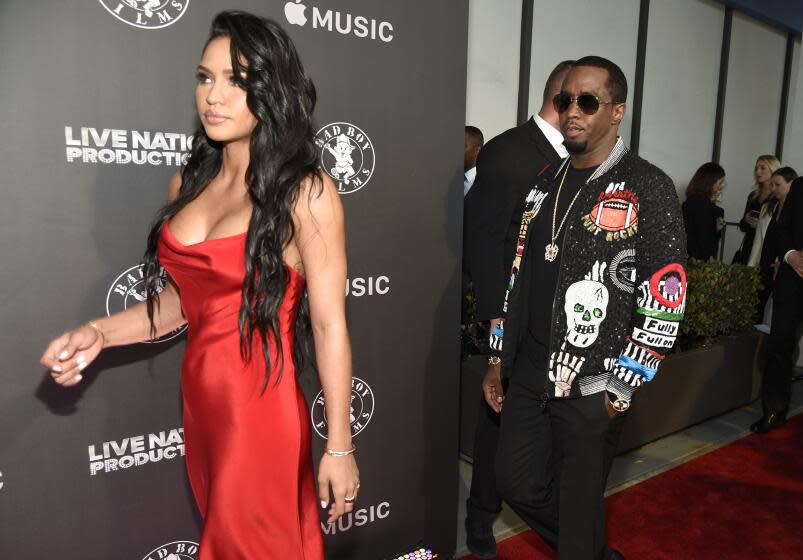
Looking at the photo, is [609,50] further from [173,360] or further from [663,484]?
[173,360]

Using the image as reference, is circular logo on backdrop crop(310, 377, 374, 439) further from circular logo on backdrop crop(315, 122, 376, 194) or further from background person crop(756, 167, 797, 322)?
background person crop(756, 167, 797, 322)

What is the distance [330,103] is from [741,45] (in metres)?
7.71

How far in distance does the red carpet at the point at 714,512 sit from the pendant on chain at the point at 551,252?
4.67ft

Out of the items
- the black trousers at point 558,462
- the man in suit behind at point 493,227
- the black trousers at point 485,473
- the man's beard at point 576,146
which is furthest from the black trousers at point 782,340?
the man's beard at point 576,146

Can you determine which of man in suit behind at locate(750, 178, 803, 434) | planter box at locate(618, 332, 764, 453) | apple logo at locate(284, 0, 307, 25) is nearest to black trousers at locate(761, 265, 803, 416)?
man in suit behind at locate(750, 178, 803, 434)

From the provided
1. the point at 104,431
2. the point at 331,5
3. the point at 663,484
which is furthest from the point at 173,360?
the point at 663,484

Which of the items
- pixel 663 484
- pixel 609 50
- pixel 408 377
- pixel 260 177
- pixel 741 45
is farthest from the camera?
pixel 741 45

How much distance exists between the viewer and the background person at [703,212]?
6.24 metres

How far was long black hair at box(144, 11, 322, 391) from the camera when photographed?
4.86 ft

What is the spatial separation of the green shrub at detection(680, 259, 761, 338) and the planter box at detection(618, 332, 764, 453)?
113 mm

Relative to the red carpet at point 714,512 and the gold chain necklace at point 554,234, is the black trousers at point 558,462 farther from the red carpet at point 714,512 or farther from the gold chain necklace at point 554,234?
the red carpet at point 714,512

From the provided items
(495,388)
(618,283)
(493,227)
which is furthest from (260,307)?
(493,227)

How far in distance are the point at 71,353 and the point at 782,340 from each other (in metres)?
4.33

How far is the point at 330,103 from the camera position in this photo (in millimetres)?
2223
